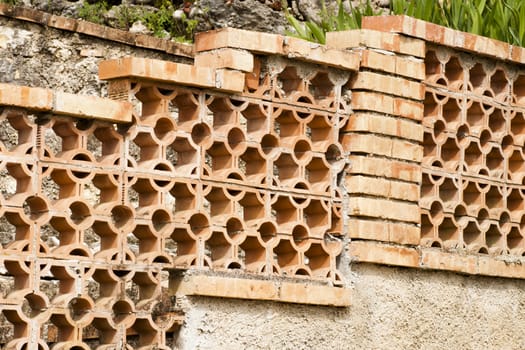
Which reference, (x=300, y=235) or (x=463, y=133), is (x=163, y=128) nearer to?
(x=300, y=235)

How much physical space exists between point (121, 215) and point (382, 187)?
138 cm

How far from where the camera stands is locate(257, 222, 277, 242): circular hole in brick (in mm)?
A: 5613

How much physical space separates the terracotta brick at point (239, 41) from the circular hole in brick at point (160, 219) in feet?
2.46

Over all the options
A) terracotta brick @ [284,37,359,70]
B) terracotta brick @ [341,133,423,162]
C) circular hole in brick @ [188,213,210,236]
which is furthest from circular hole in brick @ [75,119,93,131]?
terracotta brick @ [341,133,423,162]

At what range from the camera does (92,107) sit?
499 centimetres

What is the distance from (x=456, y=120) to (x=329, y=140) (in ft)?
2.77

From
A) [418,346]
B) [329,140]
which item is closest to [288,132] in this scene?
[329,140]

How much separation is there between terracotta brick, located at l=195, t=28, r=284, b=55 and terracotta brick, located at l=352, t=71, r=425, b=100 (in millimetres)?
523

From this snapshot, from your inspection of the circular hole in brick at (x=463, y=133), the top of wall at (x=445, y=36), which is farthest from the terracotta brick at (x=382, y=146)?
the top of wall at (x=445, y=36)

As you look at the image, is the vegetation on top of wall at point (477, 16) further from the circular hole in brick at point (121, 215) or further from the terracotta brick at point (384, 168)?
the circular hole in brick at point (121, 215)

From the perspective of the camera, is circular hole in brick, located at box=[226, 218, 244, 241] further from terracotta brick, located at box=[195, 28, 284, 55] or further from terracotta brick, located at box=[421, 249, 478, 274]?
terracotta brick, located at box=[421, 249, 478, 274]

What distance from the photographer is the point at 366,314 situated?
5977mm

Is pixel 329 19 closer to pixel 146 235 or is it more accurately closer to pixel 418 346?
pixel 418 346

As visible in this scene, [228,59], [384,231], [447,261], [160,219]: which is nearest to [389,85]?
[384,231]
